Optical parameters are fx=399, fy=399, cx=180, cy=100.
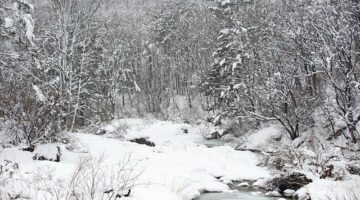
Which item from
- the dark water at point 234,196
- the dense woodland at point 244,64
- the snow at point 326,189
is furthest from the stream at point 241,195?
the dense woodland at point 244,64

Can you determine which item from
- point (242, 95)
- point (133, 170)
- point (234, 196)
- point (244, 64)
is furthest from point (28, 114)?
point (244, 64)

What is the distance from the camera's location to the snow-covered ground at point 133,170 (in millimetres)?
7406

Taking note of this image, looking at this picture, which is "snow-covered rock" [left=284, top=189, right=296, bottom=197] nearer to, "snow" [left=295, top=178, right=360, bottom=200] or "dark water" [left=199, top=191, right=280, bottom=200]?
"snow" [left=295, top=178, right=360, bottom=200]

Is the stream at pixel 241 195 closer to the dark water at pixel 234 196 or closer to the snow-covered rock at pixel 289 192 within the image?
the dark water at pixel 234 196

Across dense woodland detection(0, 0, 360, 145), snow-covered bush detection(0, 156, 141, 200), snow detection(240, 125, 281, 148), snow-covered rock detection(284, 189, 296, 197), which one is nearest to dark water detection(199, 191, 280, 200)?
snow-covered rock detection(284, 189, 296, 197)

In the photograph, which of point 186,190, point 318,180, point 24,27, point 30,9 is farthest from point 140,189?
point 30,9

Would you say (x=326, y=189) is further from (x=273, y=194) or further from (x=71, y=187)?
(x=71, y=187)

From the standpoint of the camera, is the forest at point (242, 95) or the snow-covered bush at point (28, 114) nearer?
the forest at point (242, 95)

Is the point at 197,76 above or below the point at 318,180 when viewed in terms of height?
above

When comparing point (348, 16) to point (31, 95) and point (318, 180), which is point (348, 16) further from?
point (31, 95)

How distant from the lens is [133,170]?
37.3 ft

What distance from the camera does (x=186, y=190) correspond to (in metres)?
10.5

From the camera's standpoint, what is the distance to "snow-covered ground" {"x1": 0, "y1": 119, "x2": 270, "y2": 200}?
7.41m

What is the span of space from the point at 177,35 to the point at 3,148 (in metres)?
35.3
